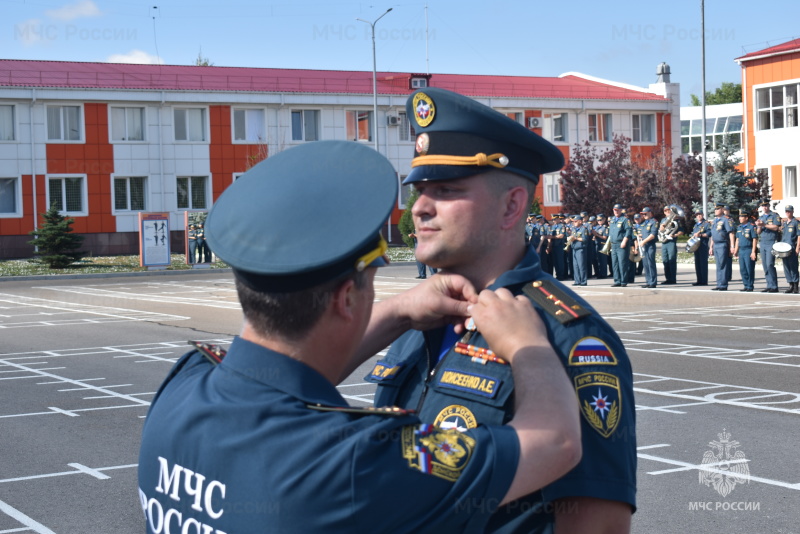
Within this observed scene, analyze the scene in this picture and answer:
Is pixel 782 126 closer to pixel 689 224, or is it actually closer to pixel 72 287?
pixel 689 224

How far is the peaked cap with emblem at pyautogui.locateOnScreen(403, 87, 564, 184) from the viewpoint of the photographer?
270 cm

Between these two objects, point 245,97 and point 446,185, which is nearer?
point 446,185

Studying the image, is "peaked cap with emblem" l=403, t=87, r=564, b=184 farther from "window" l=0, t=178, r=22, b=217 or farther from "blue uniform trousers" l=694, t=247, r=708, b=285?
"window" l=0, t=178, r=22, b=217

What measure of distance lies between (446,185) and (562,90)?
56261mm

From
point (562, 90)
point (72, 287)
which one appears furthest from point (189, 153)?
point (562, 90)

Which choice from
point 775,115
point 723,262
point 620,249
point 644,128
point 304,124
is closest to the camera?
point 723,262

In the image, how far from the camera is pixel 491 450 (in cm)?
181

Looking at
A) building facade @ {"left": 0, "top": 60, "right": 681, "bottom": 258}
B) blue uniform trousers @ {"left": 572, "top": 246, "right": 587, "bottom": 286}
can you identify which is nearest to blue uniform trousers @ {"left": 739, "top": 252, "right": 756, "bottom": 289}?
blue uniform trousers @ {"left": 572, "top": 246, "right": 587, "bottom": 286}

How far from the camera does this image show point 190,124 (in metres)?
47.5

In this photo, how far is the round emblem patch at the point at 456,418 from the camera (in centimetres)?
237

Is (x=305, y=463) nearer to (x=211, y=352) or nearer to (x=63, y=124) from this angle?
(x=211, y=352)

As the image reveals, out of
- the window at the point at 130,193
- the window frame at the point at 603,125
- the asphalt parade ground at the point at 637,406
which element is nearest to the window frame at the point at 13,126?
the window at the point at 130,193

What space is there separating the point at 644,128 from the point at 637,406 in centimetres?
5121

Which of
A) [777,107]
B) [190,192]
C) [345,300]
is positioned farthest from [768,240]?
[190,192]
